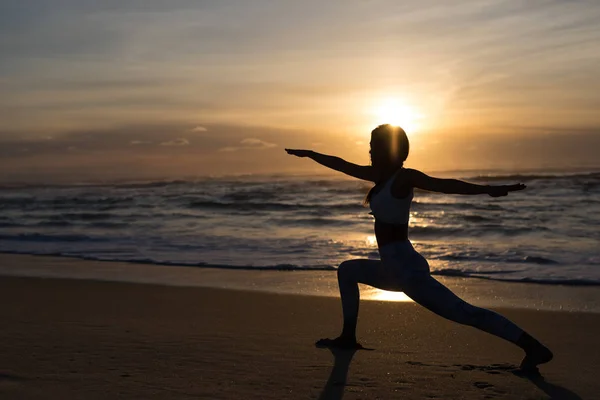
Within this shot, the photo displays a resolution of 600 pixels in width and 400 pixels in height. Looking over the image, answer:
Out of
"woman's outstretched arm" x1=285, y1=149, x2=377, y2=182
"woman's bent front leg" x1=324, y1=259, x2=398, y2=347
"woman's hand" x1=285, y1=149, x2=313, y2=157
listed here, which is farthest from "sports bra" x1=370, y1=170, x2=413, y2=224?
"woman's hand" x1=285, y1=149, x2=313, y2=157

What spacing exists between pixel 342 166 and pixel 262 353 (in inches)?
60.2

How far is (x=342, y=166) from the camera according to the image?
4.93 metres

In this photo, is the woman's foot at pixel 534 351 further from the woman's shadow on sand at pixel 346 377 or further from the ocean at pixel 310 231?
the ocean at pixel 310 231

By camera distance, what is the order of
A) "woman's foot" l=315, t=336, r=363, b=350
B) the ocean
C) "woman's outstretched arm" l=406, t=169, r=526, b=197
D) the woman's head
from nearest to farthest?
"woman's outstretched arm" l=406, t=169, r=526, b=197 → the woman's head → "woman's foot" l=315, t=336, r=363, b=350 → the ocean

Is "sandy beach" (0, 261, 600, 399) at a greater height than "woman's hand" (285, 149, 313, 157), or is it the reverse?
"woman's hand" (285, 149, 313, 157)

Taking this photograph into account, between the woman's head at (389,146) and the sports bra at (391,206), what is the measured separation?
0.35 feet

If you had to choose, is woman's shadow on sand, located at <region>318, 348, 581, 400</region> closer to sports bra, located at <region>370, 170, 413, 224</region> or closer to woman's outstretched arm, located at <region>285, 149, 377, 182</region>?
sports bra, located at <region>370, 170, 413, 224</region>

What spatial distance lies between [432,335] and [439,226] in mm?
13045

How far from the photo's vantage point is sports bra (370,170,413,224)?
4598 millimetres

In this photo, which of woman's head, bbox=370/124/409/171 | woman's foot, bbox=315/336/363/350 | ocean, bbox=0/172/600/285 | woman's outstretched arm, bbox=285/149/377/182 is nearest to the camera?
woman's head, bbox=370/124/409/171

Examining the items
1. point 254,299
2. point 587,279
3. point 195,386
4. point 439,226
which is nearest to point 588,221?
point 439,226

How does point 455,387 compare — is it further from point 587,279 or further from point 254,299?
point 587,279

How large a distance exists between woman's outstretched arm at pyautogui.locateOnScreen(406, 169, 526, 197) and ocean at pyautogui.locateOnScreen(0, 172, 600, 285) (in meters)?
5.57

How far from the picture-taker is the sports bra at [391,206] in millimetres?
4598
